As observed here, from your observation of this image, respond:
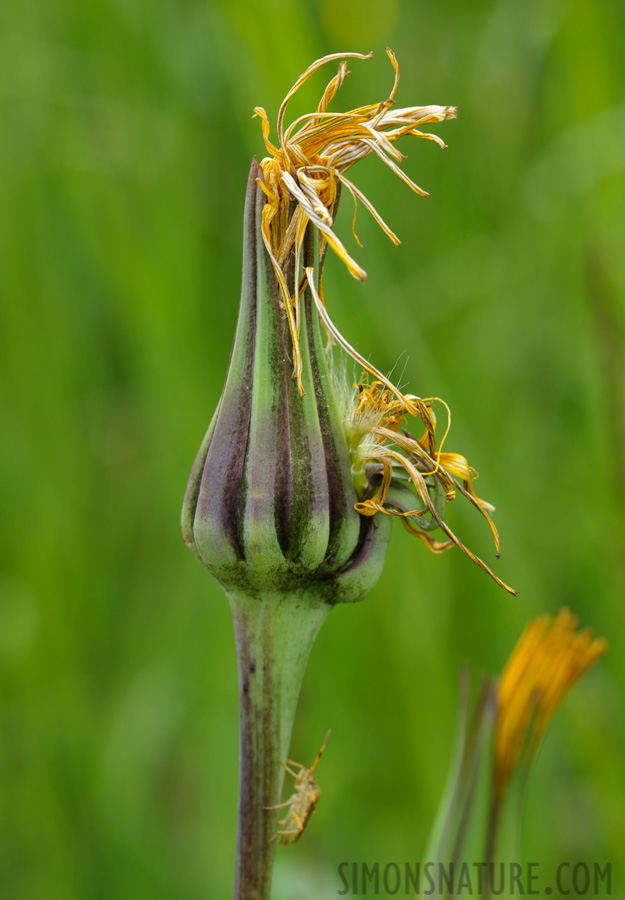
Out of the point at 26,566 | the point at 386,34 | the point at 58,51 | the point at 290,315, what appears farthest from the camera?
the point at 386,34

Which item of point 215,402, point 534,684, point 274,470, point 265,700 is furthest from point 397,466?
point 215,402

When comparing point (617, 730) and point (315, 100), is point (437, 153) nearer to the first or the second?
point (315, 100)

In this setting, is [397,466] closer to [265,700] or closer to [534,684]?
[265,700]

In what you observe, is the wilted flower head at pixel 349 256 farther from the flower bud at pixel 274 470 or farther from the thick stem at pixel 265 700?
the thick stem at pixel 265 700

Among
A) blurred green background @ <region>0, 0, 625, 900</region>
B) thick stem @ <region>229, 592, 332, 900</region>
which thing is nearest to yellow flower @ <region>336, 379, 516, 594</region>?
thick stem @ <region>229, 592, 332, 900</region>

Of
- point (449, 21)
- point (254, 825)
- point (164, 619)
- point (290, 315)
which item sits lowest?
point (254, 825)

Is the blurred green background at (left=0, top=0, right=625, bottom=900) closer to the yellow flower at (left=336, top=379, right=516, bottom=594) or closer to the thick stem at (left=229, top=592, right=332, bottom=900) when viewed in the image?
the yellow flower at (left=336, top=379, right=516, bottom=594)

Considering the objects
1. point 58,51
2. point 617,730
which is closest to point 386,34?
point 58,51

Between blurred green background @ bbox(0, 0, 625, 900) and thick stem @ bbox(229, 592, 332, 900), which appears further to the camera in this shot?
blurred green background @ bbox(0, 0, 625, 900)
